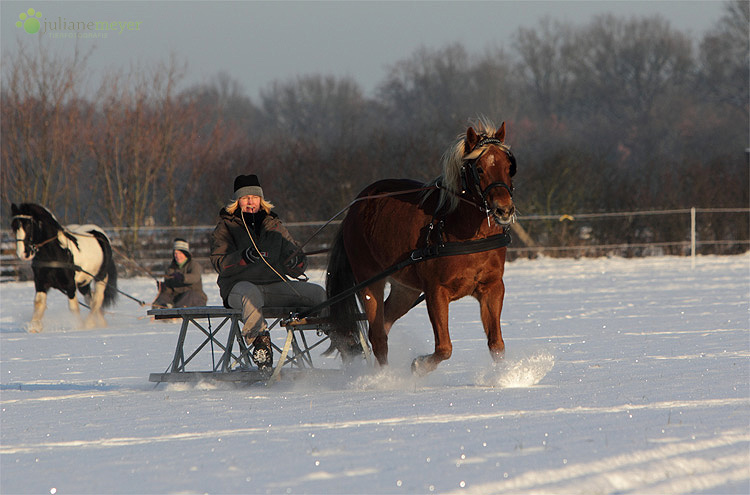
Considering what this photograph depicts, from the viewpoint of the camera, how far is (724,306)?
1216 cm

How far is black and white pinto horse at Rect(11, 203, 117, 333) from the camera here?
1255 centimetres

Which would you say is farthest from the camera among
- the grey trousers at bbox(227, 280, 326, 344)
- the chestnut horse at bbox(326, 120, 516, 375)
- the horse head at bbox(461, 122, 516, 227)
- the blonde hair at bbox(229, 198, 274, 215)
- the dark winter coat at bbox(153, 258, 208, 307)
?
the dark winter coat at bbox(153, 258, 208, 307)

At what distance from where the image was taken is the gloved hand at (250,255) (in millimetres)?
7016

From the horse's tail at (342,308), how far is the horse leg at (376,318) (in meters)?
0.18

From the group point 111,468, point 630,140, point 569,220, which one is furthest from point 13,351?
point 630,140

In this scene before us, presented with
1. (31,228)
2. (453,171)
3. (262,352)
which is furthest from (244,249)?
(31,228)

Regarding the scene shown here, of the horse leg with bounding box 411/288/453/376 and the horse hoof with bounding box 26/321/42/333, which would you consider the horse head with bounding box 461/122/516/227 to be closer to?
the horse leg with bounding box 411/288/453/376

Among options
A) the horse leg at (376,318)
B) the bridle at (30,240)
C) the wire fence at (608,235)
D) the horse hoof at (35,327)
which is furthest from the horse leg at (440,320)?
the wire fence at (608,235)

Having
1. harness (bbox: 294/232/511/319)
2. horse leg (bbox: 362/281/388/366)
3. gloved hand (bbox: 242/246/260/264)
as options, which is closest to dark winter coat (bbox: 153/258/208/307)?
gloved hand (bbox: 242/246/260/264)

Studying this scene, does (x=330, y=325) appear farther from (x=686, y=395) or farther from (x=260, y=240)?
(x=686, y=395)

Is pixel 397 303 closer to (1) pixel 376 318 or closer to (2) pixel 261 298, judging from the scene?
(1) pixel 376 318

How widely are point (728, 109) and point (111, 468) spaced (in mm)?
65334

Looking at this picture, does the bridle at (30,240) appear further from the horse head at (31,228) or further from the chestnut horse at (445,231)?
the chestnut horse at (445,231)

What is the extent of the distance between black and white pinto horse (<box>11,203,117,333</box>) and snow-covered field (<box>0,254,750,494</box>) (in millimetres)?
2700
